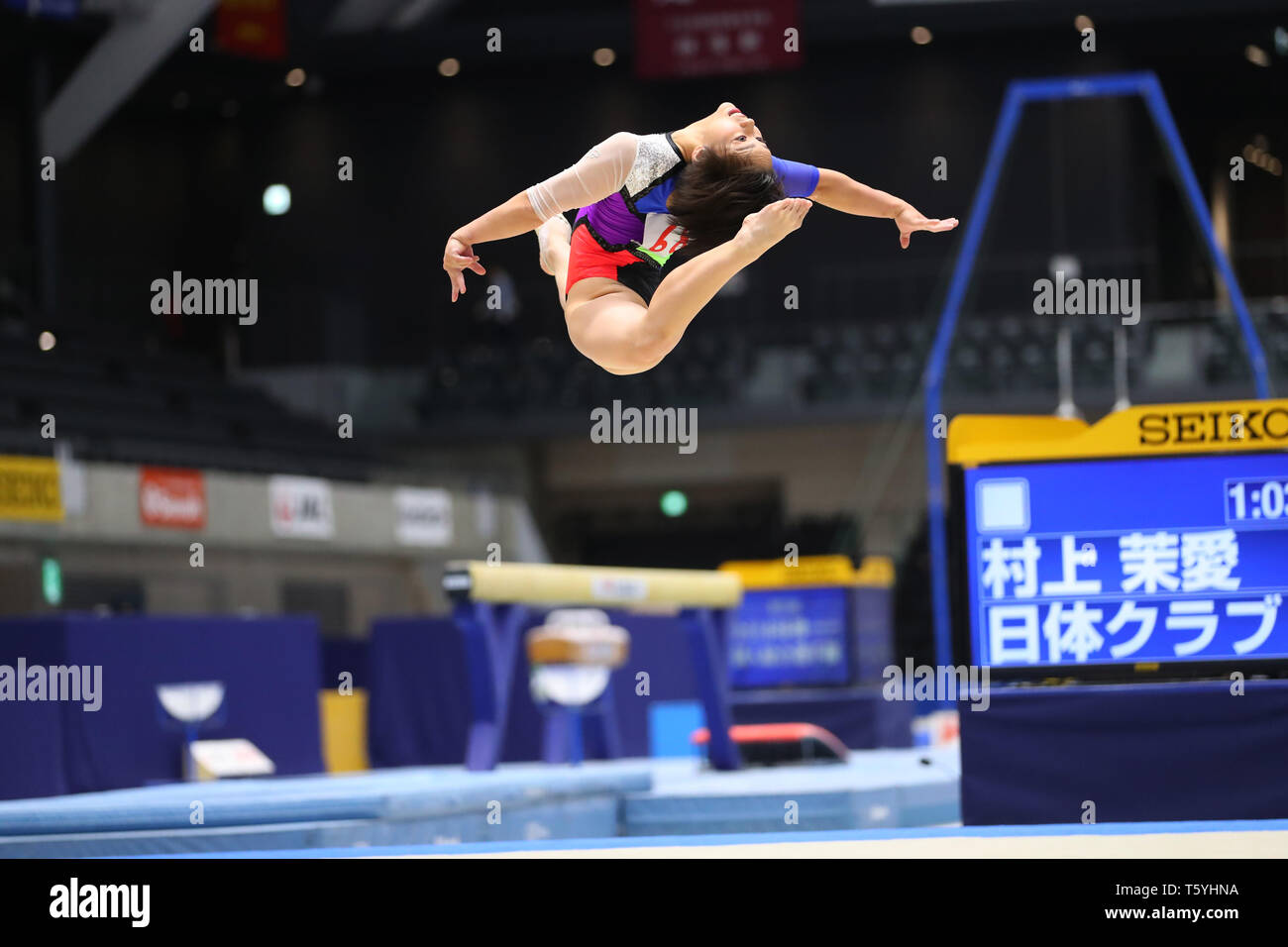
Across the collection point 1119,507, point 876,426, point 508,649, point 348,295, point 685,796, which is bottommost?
point 685,796

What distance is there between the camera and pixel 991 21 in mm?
17828

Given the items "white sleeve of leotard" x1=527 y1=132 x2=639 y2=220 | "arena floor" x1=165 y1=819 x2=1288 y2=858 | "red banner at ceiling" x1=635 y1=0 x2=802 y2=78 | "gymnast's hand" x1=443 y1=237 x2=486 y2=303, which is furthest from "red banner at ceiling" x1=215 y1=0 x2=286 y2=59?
"arena floor" x1=165 y1=819 x2=1288 y2=858

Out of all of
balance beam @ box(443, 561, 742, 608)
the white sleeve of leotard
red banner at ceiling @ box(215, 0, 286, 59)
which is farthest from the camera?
red banner at ceiling @ box(215, 0, 286, 59)

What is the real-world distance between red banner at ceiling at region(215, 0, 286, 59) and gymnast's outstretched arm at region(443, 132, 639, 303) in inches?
535

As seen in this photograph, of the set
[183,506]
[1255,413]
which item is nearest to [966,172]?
[183,506]

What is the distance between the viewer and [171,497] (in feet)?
43.4

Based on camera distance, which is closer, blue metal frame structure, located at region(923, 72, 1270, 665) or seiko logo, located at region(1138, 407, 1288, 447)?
seiko logo, located at region(1138, 407, 1288, 447)

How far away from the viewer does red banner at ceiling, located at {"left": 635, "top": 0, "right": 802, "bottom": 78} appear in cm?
1248

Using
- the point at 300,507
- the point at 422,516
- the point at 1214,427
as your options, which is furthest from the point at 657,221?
the point at 422,516

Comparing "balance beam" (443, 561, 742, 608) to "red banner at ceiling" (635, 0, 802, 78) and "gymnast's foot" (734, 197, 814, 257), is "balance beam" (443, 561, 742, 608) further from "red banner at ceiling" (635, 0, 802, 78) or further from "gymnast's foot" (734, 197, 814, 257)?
"red banner at ceiling" (635, 0, 802, 78)
